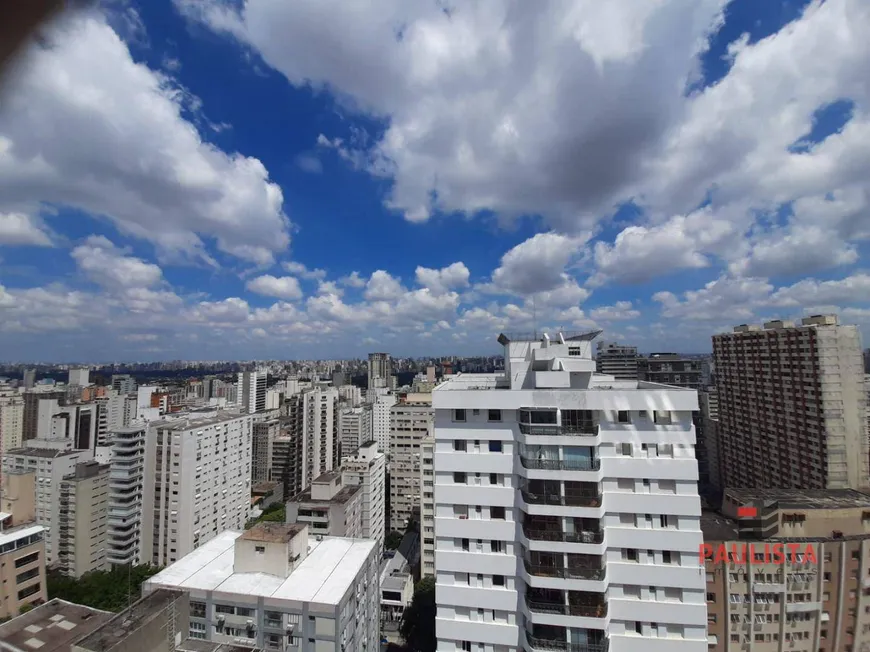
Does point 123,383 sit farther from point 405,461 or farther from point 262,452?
point 405,461

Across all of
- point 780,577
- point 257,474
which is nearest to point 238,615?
point 780,577

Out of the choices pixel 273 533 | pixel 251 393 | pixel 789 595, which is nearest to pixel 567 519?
pixel 273 533

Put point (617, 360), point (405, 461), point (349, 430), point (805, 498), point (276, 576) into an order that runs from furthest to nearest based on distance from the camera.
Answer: point (617, 360) < point (349, 430) < point (405, 461) < point (805, 498) < point (276, 576)

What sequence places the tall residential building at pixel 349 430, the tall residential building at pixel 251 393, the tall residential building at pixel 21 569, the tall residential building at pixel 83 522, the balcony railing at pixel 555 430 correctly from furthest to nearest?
1. the tall residential building at pixel 251 393
2. the tall residential building at pixel 349 430
3. the tall residential building at pixel 83 522
4. the tall residential building at pixel 21 569
5. the balcony railing at pixel 555 430

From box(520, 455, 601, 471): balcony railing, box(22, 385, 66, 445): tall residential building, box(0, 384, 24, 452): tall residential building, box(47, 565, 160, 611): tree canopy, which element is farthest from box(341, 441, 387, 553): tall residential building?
box(0, 384, 24, 452): tall residential building

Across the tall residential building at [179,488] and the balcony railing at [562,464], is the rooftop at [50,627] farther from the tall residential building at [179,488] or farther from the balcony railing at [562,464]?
the tall residential building at [179,488]

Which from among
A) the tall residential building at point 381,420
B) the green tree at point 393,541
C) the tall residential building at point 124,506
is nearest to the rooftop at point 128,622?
the tall residential building at point 124,506
